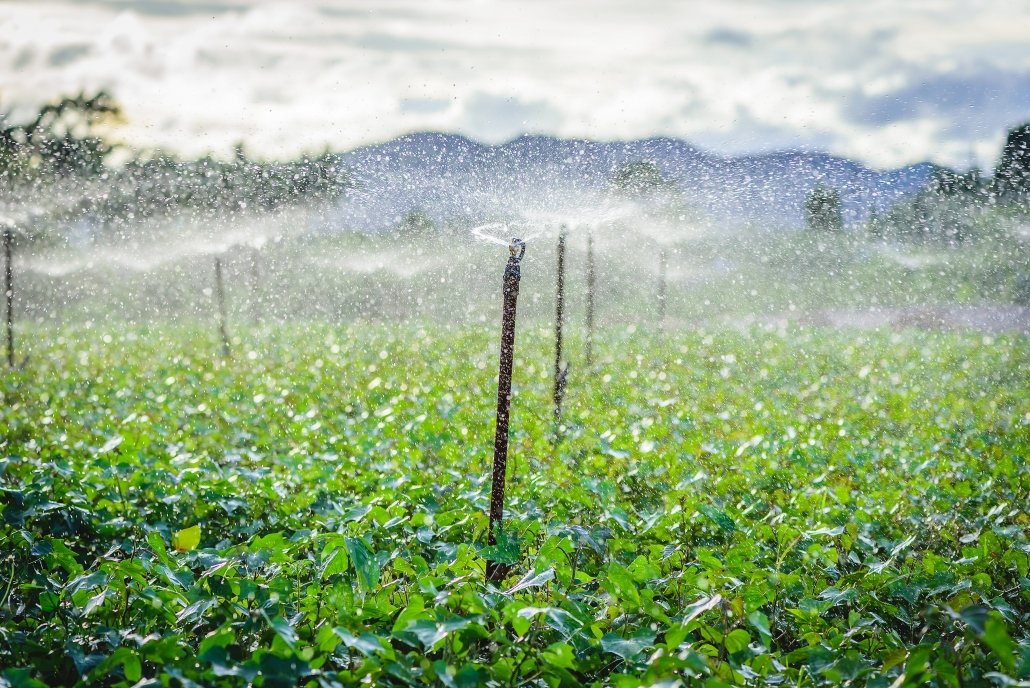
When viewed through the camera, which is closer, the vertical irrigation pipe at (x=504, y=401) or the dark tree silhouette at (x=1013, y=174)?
the vertical irrigation pipe at (x=504, y=401)

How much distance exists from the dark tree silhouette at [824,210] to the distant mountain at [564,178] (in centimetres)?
33

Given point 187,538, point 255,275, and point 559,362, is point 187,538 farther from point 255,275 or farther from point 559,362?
point 255,275

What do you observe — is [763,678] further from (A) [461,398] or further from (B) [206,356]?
(B) [206,356]

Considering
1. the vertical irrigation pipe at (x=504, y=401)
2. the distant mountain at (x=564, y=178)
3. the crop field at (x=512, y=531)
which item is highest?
the distant mountain at (x=564, y=178)

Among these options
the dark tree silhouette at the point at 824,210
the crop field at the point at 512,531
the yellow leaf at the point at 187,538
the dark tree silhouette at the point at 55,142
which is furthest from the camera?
the dark tree silhouette at the point at 824,210

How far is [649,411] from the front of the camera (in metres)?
6.73

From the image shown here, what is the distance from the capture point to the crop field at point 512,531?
5.75 feet

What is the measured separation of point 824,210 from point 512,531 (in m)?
26.6

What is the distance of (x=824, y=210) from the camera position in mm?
26500

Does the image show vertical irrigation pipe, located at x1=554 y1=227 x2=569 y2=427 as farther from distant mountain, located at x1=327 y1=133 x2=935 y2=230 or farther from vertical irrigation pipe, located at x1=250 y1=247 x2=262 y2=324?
vertical irrigation pipe, located at x1=250 y1=247 x2=262 y2=324

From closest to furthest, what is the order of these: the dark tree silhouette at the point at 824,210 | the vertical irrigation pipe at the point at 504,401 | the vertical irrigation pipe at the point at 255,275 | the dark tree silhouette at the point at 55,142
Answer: the vertical irrigation pipe at the point at 504,401
the dark tree silhouette at the point at 55,142
the vertical irrigation pipe at the point at 255,275
the dark tree silhouette at the point at 824,210

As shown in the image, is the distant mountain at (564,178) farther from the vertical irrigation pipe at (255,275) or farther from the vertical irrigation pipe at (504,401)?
the vertical irrigation pipe at (255,275)

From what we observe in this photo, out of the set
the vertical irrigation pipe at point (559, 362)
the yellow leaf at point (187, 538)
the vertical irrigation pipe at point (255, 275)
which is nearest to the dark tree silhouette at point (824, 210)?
the vertical irrigation pipe at point (255, 275)

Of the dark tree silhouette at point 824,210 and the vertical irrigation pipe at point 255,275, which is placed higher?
the dark tree silhouette at point 824,210
